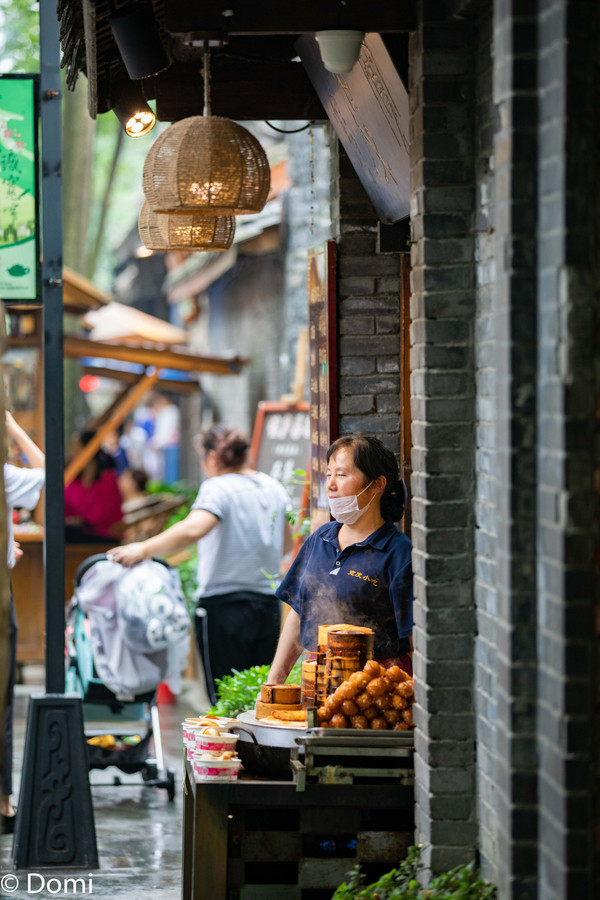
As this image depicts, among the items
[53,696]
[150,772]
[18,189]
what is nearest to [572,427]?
[53,696]

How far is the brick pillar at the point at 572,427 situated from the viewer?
10.7ft

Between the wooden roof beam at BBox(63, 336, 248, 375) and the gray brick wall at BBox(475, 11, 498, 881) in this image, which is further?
the wooden roof beam at BBox(63, 336, 248, 375)

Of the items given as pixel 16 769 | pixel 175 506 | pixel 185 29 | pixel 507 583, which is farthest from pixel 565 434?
pixel 175 506

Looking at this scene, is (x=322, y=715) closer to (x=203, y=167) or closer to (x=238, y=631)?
(x=203, y=167)

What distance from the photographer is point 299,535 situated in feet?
23.7

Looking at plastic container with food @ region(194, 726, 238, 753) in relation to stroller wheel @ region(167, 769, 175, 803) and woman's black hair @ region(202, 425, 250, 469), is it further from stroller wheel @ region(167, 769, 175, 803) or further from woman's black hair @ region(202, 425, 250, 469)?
woman's black hair @ region(202, 425, 250, 469)

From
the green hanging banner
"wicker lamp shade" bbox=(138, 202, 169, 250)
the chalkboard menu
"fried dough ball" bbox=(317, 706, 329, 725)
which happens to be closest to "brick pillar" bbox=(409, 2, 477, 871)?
"fried dough ball" bbox=(317, 706, 329, 725)

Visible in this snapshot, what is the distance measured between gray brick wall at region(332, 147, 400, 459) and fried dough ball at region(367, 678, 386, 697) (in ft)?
6.10

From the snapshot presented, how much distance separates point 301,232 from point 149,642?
561cm

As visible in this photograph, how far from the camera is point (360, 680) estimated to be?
15.2 ft

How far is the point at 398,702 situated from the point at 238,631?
10.8 ft

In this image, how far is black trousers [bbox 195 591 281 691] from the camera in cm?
782

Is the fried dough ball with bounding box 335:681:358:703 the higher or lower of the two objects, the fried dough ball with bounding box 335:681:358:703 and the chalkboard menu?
the lower

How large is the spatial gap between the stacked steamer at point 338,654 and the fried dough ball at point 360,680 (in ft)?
0.34
